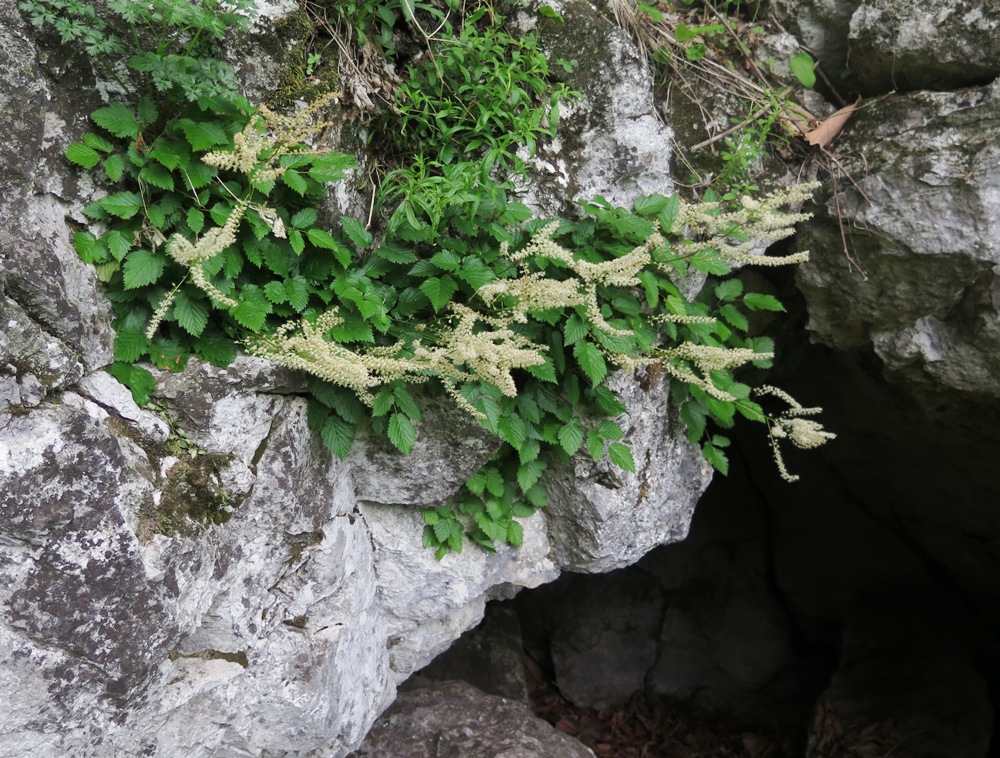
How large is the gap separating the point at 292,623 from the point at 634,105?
105 inches

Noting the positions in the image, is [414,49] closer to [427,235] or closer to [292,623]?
[427,235]

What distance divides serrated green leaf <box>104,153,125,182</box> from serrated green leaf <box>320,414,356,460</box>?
1099mm

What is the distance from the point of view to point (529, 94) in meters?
3.16

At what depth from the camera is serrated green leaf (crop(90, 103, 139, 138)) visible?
2.26 meters

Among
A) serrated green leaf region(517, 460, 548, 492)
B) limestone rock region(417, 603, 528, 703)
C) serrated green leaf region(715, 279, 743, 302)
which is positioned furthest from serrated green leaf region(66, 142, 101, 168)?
limestone rock region(417, 603, 528, 703)

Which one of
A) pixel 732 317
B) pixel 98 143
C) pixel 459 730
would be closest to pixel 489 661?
pixel 459 730

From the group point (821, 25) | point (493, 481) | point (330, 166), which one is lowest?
point (493, 481)

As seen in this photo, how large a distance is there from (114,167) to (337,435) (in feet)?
3.85

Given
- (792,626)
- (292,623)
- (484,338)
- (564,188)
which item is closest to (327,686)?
(292,623)

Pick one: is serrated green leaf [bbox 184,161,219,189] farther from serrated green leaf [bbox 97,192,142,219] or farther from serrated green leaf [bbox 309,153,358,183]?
serrated green leaf [bbox 309,153,358,183]

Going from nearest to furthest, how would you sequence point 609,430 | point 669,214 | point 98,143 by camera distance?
→ point 98,143 < point 669,214 < point 609,430

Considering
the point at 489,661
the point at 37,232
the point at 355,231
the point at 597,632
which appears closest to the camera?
the point at 37,232

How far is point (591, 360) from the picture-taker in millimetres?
2838

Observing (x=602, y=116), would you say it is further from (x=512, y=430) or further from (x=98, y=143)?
(x=98, y=143)
